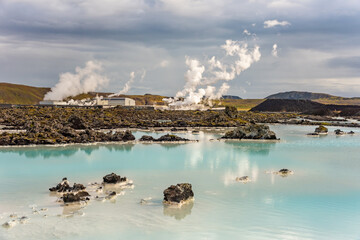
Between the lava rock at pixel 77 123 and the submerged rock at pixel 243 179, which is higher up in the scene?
the lava rock at pixel 77 123

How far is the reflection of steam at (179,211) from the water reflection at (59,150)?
20744mm

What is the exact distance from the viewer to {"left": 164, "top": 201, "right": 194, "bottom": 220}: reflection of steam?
17.0m

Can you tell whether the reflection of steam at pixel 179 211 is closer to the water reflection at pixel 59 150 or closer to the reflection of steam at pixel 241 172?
the reflection of steam at pixel 241 172

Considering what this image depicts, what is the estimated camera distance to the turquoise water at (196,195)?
50.4ft

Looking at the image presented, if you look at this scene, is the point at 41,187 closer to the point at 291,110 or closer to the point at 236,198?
the point at 236,198

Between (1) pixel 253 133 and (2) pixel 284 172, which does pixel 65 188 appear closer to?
(2) pixel 284 172

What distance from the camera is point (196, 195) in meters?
20.4

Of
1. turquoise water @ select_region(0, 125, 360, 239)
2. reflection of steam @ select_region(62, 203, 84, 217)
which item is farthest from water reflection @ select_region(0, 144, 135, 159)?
reflection of steam @ select_region(62, 203, 84, 217)

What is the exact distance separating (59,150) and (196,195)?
2289cm

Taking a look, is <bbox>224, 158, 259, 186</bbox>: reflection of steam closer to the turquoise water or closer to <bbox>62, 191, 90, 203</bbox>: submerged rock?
the turquoise water

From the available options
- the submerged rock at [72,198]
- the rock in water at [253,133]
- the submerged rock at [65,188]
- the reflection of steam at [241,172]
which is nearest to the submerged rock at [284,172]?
the reflection of steam at [241,172]

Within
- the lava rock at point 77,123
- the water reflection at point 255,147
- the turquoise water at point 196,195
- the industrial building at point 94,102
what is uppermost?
the industrial building at point 94,102

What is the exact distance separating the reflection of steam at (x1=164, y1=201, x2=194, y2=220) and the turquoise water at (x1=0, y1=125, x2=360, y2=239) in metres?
0.04

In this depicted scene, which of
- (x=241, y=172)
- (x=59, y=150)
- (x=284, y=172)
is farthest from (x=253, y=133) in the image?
(x=59, y=150)
